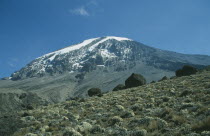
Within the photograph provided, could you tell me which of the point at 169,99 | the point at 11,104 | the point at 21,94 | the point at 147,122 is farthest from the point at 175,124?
the point at 21,94

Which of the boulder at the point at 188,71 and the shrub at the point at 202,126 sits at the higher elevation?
the boulder at the point at 188,71

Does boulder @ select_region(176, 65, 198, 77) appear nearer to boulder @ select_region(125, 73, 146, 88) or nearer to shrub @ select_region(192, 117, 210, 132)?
boulder @ select_region(125, 73, 146, 88)

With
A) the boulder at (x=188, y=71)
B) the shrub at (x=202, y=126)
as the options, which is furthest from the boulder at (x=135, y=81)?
the shrub at (x=202, y=126)

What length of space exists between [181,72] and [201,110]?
121 feet

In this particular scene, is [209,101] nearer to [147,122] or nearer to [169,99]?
[169,99]

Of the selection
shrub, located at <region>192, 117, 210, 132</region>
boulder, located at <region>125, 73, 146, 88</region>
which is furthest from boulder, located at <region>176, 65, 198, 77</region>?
shrub, located at <region>192, 117, 210, 132</region>

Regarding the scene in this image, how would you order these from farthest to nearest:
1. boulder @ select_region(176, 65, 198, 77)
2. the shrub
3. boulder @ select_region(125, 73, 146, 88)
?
boulder @ select_region(125, 73, 146, 88) < boulder @ select_region(176, 65, 198, 77) < the shrub

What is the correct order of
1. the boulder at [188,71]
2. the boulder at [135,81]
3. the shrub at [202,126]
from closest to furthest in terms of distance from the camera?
1. the shrub at [202,126]
2. the boulder at [188,71]
3. the boulder at [135,81]

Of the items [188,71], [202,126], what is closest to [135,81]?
[188,71]

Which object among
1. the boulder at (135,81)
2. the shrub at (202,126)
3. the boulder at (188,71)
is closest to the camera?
the shrub at (202,126)

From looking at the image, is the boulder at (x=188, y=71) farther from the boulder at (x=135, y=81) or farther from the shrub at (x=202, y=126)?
the shrub at (x=202, y=126)

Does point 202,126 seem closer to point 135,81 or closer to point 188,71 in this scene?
point 135,81

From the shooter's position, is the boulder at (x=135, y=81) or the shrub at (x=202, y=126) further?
the boulder at (x=135, y=81)

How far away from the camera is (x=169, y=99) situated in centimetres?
1792
